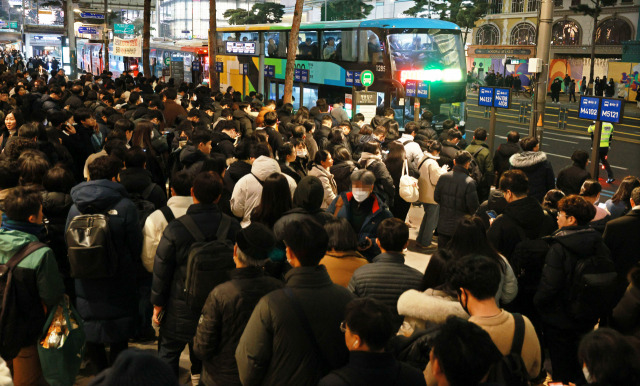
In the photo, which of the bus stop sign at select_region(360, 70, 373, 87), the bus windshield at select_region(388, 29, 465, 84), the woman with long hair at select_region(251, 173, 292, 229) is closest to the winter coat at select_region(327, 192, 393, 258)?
the woman with long hair at select_region(251, 173, 292, 229)

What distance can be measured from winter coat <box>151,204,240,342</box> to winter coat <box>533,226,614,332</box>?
2.33m

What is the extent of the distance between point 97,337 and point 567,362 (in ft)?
12.0

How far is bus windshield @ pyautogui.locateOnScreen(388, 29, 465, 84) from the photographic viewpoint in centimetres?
1941

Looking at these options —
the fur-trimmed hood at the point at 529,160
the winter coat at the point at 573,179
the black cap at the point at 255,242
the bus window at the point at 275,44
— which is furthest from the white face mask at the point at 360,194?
the bus window at the point at 275,44

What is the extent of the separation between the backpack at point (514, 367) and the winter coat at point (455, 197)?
469 cm

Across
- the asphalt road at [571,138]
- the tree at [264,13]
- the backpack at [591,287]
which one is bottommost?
the asphalt road at [571,138]

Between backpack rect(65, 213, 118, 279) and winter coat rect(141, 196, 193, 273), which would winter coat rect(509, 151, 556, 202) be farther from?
backpack rect(65, 213, 118, 279)

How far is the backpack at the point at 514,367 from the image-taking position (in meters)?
2.79

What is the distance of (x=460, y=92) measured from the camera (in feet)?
66.1

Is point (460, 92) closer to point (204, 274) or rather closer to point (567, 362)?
point (567, 362)

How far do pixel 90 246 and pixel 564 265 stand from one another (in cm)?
349

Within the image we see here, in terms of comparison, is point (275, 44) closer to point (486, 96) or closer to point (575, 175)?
point (486, 96)

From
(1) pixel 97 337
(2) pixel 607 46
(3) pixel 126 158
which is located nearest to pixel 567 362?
(1) pixel 97 337

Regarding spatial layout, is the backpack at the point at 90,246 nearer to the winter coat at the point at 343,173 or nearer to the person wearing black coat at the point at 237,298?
the person wearing black coat at the point at 237,298
